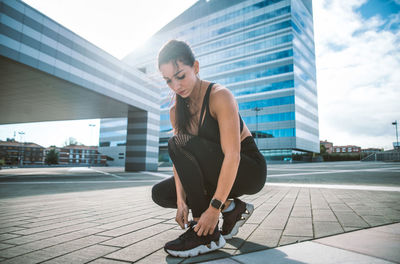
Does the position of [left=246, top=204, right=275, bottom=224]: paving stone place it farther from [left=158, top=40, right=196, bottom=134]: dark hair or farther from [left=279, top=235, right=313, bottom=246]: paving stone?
[left=158, top=40, right=196, bottom=134]: dark hair

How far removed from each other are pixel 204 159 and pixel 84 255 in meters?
1.01

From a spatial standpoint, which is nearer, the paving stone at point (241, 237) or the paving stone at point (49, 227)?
the paving stone at point (241, 237)

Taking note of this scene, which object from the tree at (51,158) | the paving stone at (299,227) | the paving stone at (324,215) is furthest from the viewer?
the tree at (51,158)

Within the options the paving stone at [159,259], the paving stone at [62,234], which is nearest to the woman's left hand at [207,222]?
the paving stone at [159,259]

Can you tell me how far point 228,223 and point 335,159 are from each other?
58.8 metres

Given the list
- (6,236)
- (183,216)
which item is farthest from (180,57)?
(6,236)

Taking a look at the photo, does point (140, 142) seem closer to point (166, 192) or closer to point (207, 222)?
point (166, 192)

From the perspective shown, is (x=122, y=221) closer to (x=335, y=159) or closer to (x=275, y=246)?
(x=275, y=246)

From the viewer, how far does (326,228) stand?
191 cm

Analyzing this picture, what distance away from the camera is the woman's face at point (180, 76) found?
170cm

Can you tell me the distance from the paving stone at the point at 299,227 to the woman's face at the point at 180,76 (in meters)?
1.41

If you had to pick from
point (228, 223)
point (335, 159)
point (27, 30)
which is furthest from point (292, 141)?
point (228, 223)

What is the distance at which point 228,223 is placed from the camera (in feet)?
5.67

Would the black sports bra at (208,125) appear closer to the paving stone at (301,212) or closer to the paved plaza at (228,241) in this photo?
the paved plaza at (228,241)
